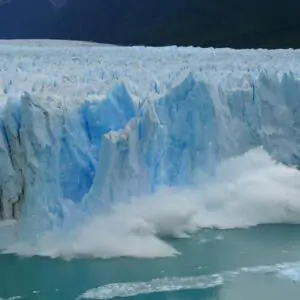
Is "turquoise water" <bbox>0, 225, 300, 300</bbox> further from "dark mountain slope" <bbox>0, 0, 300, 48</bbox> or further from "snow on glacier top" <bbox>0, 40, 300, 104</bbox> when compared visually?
"dark mountain slope" <bbox>0, 0, 300, 48</bbox>

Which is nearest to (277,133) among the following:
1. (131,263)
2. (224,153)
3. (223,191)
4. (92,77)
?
(224,153)

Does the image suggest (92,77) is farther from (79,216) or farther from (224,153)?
(79,216)

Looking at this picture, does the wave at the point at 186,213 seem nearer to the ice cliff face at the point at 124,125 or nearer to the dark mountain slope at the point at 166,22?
the ice cliff face at the point at 124,125

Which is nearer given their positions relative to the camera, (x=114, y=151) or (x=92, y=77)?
(x=114, y=151)

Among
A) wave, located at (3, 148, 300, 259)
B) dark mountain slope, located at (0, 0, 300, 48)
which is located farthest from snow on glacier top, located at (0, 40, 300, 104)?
dark mountain slope, located at (0, 0, 300, 48)

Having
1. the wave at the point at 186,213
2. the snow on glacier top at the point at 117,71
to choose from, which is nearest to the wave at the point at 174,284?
the wave at the point at 186,213

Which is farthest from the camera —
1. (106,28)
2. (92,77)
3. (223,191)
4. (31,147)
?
(106,28)
